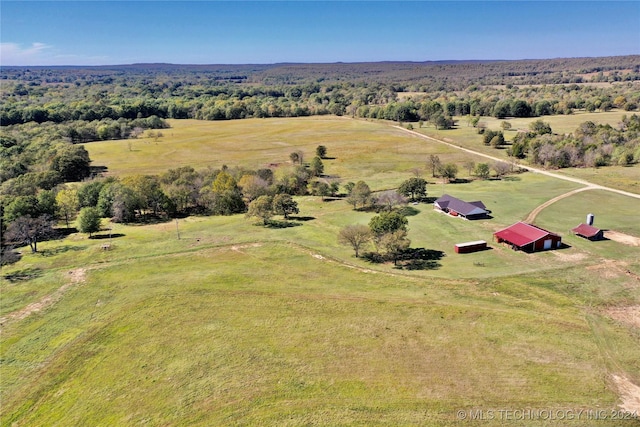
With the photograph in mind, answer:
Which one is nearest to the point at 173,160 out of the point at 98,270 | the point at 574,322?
the point at 98,270

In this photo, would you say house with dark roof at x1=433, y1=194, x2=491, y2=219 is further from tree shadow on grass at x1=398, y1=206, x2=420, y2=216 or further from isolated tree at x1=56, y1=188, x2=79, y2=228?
isolated tree at x1=56, y1=188, x2=79, y2=228

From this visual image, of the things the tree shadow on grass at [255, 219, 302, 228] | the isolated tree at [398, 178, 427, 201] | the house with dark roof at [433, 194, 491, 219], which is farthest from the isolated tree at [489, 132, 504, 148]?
the tree shadow on grass at [255, 219, 302, 228]

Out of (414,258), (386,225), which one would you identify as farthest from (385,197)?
(414,258)

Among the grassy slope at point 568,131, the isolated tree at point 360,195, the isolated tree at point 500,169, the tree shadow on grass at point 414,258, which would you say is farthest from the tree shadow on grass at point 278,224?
the grassy slope at point 568,131

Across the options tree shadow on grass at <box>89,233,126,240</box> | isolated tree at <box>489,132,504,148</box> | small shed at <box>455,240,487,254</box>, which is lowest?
tree shadow on grass at <box>89,233,126,240</box>

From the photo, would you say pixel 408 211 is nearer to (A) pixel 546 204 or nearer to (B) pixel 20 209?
(A) pixel 546 204

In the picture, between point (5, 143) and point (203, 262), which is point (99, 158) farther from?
point (203, 262)
